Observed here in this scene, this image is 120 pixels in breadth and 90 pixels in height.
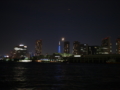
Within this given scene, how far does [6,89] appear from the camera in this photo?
2750 centimetres

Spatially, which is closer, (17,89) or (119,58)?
(17,89)

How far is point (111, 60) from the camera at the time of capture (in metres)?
197

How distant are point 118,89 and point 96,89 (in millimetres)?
3337

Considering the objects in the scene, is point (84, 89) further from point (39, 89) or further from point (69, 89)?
point (39, 89)

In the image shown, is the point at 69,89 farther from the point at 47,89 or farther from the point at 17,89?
the point at 17,89

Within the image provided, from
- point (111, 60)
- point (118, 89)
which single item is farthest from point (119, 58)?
point (118, 89)

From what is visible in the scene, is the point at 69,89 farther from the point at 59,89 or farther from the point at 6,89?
the point at 6,89

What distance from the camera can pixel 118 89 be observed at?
28.1 metres

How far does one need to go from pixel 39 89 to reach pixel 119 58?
185022 millimetres

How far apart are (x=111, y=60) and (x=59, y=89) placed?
17771 centimetres

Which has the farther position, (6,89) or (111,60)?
(111,60)

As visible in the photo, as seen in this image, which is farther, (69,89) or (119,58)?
(119,58)

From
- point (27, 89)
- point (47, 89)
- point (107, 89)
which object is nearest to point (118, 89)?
point (107, 89)

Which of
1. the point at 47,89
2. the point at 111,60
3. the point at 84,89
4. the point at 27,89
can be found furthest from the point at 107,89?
the point at 111,60
